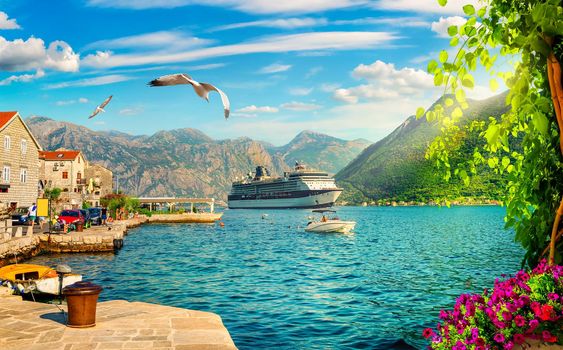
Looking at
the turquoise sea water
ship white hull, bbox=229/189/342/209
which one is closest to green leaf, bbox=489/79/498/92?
the turquoise sea water

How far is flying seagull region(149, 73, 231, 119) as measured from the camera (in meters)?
7.78

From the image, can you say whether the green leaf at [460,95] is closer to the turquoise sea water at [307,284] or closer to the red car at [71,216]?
the turquoise sea water at [307,284]

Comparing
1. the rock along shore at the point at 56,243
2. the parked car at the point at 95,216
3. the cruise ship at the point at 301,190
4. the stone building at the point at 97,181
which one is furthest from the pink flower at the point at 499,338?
the cruise ship at the point at 301,190

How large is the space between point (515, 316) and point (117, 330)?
784 cm

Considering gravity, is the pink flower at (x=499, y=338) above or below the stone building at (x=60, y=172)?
below

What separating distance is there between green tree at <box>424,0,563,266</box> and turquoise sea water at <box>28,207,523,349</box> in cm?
954

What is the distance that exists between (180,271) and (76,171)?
55316 millimetres

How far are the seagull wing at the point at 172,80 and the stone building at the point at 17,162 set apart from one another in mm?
40533

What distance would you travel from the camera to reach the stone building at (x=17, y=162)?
43.9 m

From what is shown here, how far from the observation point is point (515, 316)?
527 centimetres

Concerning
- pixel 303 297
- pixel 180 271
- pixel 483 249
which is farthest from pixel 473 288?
pixel 483 249

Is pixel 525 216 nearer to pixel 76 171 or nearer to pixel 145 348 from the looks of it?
pixel 145 348

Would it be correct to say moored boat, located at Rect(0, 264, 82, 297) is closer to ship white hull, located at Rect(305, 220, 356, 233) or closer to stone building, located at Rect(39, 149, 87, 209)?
ship white hull, located at Rect(305, 220, 356, 233)

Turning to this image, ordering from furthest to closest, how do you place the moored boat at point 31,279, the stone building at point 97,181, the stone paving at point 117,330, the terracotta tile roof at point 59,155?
the stone building at point 97,181 < the terracotta tile roof at point 59,155 < the moored boat at point 31,279 < the stone paving at point 117,330
